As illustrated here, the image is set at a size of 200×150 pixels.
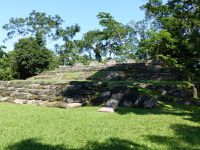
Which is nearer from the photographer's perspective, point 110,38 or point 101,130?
point 101,130

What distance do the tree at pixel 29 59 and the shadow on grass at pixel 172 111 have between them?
73.8ft

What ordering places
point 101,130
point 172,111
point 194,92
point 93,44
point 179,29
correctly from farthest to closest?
point 93,44, point 179,29, point 194,92, point 172,111, point 101,130

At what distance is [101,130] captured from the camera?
945 centimetres

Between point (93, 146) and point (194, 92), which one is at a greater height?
point (194, 92)

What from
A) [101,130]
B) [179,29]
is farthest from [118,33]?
[101,130]

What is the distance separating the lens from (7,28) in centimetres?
4884

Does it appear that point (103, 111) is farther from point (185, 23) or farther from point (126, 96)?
point (185, 23)

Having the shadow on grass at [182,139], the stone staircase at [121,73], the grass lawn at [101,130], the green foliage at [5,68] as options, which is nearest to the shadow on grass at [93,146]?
the grass lawn at [101,130]

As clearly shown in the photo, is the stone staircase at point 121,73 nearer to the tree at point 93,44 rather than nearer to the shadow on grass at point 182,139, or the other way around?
the shadow on grass at point 182,139

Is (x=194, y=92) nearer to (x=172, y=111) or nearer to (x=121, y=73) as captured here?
(x=172, y=111)

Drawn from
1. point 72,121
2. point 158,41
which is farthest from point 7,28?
point 72,121

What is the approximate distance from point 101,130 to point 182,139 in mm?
2255

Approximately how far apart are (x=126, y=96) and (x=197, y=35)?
4155 millimetres

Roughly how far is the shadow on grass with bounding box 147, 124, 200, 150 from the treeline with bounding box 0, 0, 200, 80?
6.01 metres
